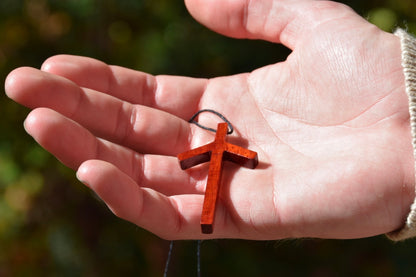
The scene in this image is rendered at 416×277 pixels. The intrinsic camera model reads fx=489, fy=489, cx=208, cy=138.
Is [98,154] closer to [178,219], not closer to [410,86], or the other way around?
[178,219]

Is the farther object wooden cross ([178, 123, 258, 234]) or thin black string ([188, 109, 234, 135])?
thin black string ([188, 109, 234, 135])

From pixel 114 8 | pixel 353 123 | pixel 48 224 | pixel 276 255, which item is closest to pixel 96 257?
pixel 48 224

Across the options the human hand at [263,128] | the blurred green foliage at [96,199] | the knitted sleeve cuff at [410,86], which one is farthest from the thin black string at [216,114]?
the knitted sleeve cuff at [410,86]

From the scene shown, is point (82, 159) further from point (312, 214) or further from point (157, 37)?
point (157, 37)

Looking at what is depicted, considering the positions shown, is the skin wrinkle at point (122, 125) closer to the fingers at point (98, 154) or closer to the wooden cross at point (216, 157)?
the fingers at point (98, 154)

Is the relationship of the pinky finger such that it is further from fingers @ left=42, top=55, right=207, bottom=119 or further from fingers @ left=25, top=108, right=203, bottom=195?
fingers @ left=42, top=55, right=207, bottom=119

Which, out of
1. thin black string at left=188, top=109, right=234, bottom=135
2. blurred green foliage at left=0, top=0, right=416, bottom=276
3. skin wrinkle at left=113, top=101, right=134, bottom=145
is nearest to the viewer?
skin wrinkle at left=113, top=101, right=134, bottom=145

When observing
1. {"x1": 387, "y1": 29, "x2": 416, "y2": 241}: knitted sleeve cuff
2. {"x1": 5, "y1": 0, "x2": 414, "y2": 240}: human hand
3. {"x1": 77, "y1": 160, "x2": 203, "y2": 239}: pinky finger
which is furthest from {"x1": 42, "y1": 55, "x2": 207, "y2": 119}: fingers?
{"x1": 387, "y1": 29, "x2": 416, "y2": 241}: knitted sleeve cuff
